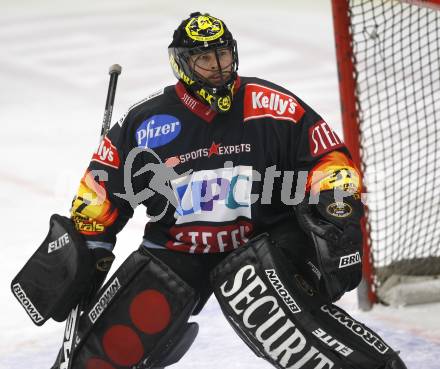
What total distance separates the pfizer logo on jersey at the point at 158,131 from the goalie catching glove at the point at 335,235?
0.41m

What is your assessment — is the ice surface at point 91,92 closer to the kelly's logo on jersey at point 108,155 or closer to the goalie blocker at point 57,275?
the goalie blocker at point 57,275

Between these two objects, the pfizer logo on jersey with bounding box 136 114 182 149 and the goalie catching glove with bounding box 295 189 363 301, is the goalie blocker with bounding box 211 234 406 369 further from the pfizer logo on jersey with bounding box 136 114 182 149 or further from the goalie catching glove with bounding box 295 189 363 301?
the pfizer logo on jersey with bounding box 136 114 182 149

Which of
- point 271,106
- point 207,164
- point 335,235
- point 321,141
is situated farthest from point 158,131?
point 335,235

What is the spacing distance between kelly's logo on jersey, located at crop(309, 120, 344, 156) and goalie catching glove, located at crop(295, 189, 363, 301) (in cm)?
14

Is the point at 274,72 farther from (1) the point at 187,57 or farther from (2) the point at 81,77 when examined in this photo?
(1) the point at 187,57

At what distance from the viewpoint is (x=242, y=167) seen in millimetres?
2926

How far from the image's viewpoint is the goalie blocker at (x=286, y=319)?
Answer: 2666 mm

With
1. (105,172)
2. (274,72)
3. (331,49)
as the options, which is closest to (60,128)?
(274,72)

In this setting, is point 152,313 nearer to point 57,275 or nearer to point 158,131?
point 57,275

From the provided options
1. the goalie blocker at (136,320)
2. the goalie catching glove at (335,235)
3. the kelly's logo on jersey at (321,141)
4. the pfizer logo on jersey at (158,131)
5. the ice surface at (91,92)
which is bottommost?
the ice surface at (91,92)

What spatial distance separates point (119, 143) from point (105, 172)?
94 mm

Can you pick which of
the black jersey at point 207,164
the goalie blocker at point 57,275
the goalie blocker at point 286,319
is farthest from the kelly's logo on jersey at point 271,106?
the goalie blocker at point 57,275

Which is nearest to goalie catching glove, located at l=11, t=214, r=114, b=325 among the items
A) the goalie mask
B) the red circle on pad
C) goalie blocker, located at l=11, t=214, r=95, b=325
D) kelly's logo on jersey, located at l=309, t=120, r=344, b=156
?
goalie blocker, located at l=11, t=214, r=95, b=325

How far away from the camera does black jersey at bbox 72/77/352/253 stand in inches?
115
